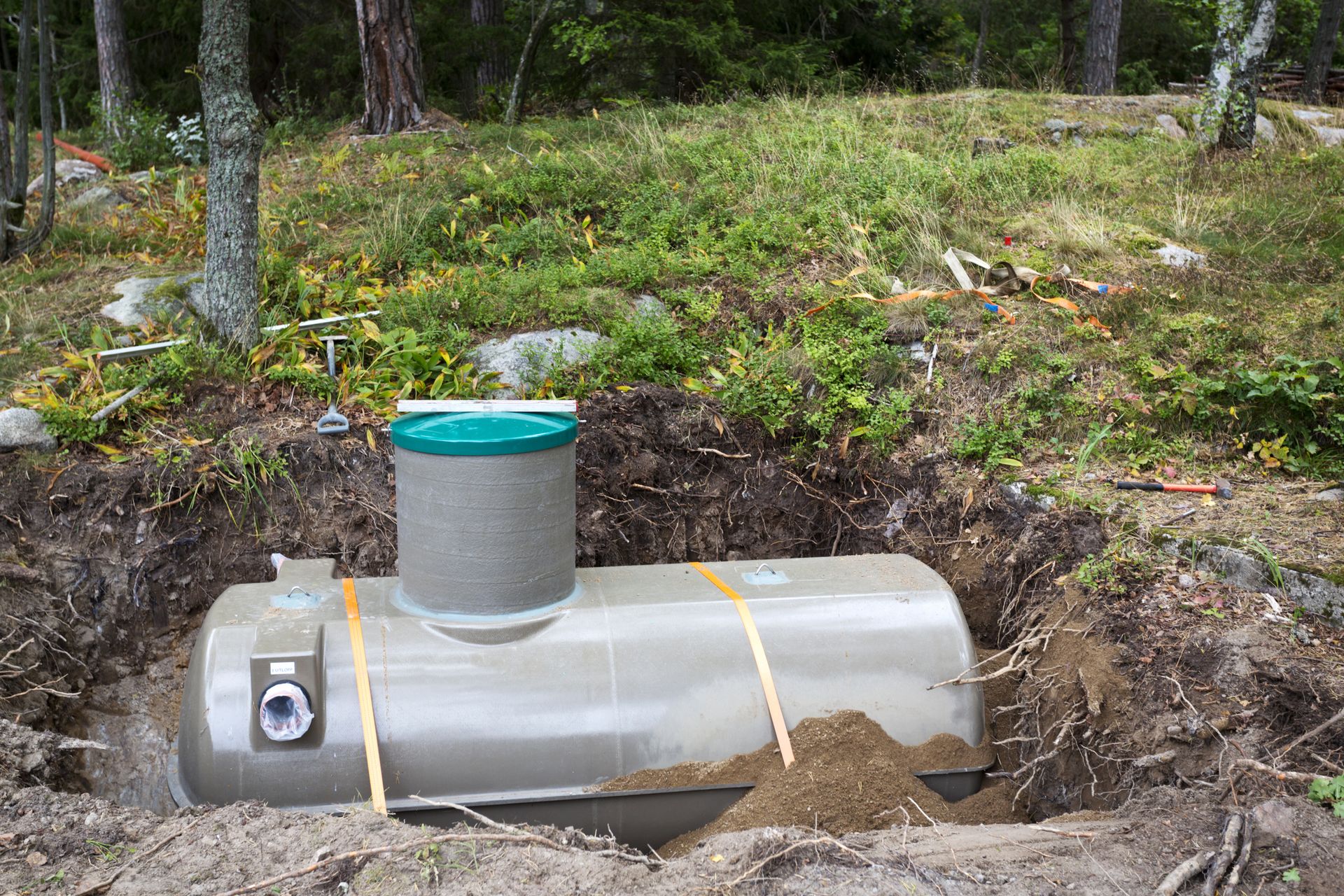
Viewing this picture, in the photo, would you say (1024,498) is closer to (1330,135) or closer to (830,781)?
(830,781)

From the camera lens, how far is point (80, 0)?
1459cm

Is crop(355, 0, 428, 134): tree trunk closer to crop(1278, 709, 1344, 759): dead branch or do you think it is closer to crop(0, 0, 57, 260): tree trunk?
crop(0, 0, 57, 260): tree trunk

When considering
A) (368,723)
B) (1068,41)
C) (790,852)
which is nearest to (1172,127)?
(1068,41)

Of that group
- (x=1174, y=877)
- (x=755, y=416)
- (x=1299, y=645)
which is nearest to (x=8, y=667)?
(x=755, y=416)

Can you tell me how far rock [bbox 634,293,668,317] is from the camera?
6.28 meters

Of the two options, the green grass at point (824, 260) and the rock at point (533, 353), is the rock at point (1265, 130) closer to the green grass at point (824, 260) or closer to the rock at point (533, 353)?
the green grass at point (824, 260)

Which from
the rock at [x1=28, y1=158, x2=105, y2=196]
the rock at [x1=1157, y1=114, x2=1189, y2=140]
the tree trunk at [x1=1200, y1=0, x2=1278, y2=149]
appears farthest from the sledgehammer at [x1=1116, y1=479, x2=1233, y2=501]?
the rock at [x1=28, y1=158, x2=105, y2=196]

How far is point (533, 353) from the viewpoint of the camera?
5.83 metres

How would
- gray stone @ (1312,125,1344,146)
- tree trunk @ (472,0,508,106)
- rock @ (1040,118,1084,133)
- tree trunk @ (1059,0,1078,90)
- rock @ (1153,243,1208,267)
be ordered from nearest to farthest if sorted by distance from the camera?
rock @ (1153,243,1208,267)
gray stone @ (1312,125,1344,146)
rock @ (1040,118,1084,133)
tree trunk @ (472,0,508,106)
tree trunk @ (1059,0,1078,90)

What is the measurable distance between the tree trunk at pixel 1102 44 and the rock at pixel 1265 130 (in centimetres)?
479

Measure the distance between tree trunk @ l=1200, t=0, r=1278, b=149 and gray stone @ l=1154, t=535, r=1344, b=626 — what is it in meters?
6.12

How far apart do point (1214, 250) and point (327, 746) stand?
264 inches

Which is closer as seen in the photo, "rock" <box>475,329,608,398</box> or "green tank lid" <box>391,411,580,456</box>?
"green tank lid" <box>391,411,580,456</box>

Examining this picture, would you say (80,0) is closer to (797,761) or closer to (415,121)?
(415,121)
